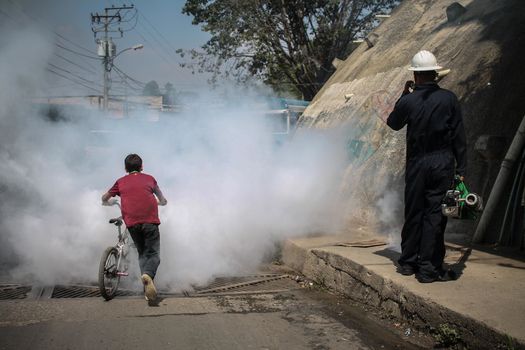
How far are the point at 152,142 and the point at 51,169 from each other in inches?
66.1

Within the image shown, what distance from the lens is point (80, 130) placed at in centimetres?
787

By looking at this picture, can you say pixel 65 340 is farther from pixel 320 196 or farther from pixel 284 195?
pixel 320 196

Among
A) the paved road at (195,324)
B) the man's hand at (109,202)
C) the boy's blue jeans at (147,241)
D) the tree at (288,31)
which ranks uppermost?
the tree at (288,31)

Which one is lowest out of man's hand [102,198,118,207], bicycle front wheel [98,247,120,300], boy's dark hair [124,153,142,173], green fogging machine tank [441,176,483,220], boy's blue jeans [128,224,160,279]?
bicycle front wheel [98,247,120,300]

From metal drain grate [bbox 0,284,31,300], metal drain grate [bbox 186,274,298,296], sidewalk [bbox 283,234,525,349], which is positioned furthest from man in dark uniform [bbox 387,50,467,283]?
metal drain grate [bbox 0,284,31,300]

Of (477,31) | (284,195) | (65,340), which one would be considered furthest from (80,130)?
(477,31)

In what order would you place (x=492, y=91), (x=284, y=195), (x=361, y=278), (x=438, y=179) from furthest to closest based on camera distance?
(x=284, y=195) → (x=492, y=91) → (x=361, y=278) → (x=438, y=179)

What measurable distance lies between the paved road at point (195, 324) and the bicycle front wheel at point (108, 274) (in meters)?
0.14

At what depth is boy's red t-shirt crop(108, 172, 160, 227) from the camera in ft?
18.3

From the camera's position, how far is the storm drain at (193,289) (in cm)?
570

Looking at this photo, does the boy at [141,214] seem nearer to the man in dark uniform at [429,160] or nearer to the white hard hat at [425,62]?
the man in dark uniform at [429,160]

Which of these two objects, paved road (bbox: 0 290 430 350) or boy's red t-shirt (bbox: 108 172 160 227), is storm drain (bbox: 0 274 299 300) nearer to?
paved road (bbox: 0 290 430 350)

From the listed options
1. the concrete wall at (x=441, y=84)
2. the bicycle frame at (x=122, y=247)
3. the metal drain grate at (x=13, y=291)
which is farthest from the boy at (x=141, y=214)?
the concrete wall at (x=441, y=84)

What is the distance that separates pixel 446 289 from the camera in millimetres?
4426
